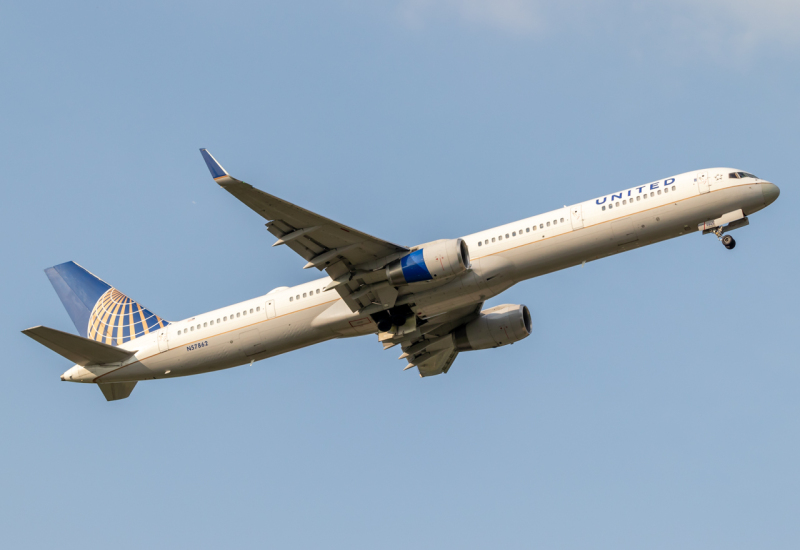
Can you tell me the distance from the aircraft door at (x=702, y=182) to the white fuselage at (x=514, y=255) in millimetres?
42

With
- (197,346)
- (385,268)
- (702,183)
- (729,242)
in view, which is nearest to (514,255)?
(385,268)

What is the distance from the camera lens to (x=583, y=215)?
36.3 meters

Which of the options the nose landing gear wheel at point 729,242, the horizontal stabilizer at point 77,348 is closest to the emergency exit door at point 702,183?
the nose landing gear wheel at point 729,242

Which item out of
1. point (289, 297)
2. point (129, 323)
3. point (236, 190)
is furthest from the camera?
point (129, 323)

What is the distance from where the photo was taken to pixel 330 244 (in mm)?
35688

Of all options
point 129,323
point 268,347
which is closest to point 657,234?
point 268,347

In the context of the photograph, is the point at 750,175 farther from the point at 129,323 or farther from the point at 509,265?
the point at 129,323

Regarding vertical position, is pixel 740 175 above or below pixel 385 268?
above

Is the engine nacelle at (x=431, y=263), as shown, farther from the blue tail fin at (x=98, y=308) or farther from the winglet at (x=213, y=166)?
the blue tail fin at (x=98, y=308)

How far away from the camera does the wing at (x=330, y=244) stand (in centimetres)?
3344

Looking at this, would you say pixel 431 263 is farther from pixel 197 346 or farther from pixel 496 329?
pixel 197 346

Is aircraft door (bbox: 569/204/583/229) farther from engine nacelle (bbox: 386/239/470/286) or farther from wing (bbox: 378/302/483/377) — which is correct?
wing (bbox: 378/302/483/377)

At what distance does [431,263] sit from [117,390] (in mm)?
18999

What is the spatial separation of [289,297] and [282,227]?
5559 mm
